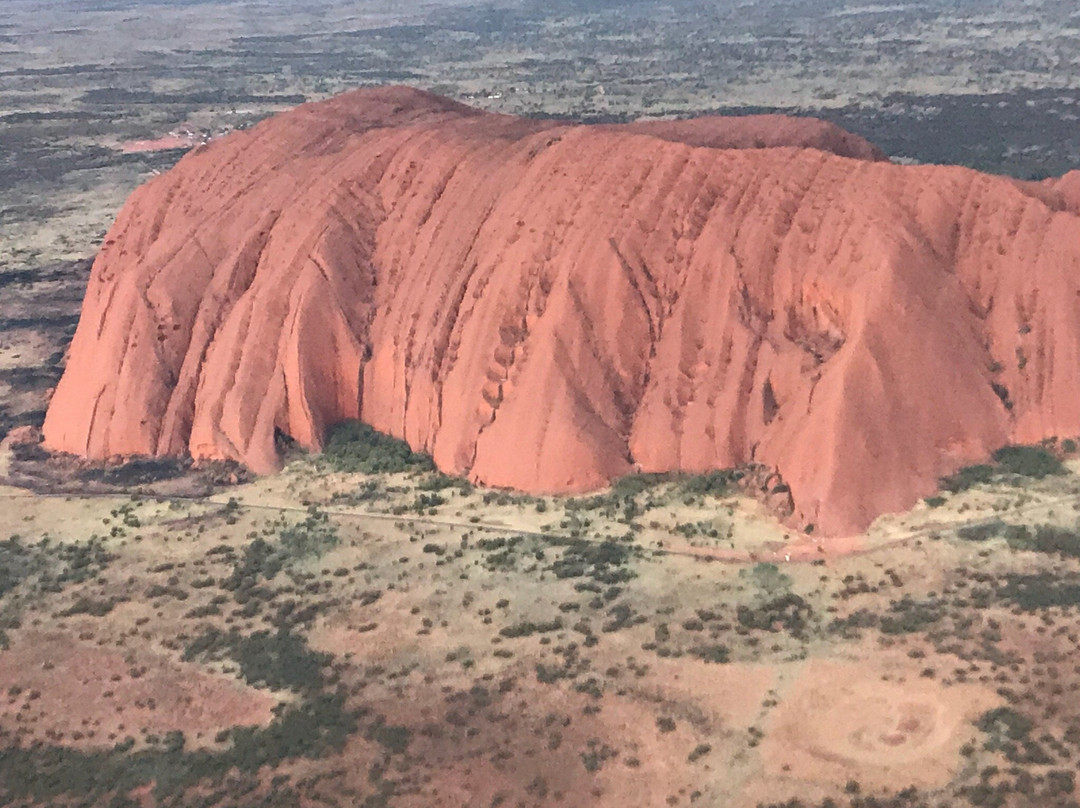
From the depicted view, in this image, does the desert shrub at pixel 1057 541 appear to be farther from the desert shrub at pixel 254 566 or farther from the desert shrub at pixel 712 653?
the desert shrub at pixel 254 566

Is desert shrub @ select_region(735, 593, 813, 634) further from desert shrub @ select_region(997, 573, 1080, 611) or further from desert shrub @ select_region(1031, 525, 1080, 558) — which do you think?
desert shrub @ select_region(1031, 525, 1080, 558)

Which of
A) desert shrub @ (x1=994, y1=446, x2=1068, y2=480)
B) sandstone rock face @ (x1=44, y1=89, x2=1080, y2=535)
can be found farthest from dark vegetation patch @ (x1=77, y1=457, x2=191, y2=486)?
desert shrub @ (x1=994, y1=446, x2=1068, y2=480)

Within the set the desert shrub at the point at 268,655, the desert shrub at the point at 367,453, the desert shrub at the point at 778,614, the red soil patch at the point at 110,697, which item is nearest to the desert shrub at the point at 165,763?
the red soil patch at the point at 110,697

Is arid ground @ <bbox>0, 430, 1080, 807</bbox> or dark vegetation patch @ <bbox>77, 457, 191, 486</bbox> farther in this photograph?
dark vegetation patch @ <bbox>77, 457, 191, 486</bbox>

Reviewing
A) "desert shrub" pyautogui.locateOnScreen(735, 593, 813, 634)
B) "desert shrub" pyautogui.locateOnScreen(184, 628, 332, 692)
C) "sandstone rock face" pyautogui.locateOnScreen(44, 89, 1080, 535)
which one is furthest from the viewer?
"sandstone rock face" pyautogui.locateOnScreen(44, 89, 1080, 535)

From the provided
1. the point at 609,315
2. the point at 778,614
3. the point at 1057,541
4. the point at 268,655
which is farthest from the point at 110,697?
the point at 1057,541

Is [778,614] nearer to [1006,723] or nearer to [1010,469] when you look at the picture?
[1006,723]

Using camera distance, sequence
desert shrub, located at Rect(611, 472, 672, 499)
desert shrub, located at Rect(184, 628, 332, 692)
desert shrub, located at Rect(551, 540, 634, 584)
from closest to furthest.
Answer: desert shrub, located at Rect(184, 628, 332, 692) → desert shrub, located at Rect(551, 540, 634, 584) → desert shrub, located at Rect(611, 472, 672, 499)
